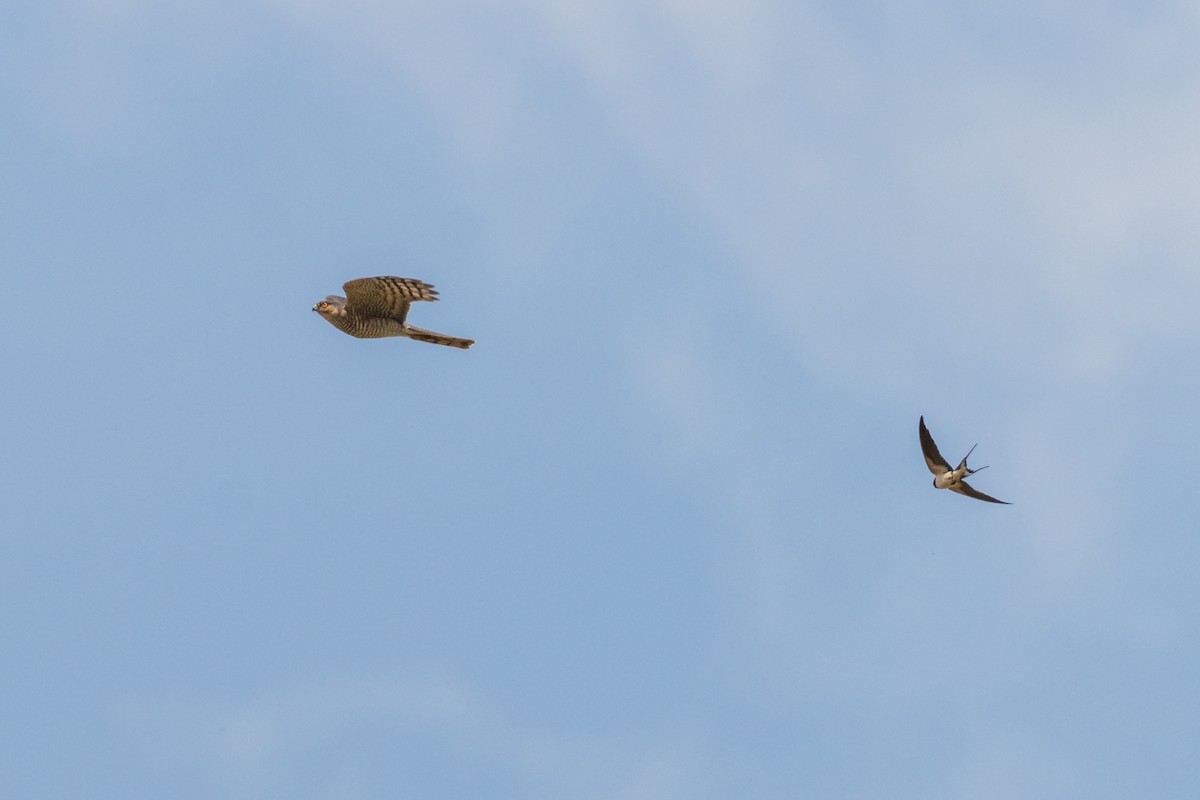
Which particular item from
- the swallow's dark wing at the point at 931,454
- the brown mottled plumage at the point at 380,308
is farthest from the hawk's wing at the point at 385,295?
the swallow's dark wing at the point at 931,454

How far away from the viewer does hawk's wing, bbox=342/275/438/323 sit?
3394 cm

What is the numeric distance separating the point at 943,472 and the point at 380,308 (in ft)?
52.2

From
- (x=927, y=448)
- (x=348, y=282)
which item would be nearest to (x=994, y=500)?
(x=927, y=448)

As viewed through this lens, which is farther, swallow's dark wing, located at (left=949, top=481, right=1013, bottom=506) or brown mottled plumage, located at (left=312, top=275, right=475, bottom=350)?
swallow's dark wing, located at (left=949, top=481, right=1013, bottom=506)

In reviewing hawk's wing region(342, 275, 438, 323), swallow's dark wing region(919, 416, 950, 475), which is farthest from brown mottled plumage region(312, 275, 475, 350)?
swallow's dark wing region(919, 416, 950, 475)

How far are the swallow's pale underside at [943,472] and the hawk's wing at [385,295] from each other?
14126 mm

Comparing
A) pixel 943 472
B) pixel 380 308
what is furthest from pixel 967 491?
pixel 380 308

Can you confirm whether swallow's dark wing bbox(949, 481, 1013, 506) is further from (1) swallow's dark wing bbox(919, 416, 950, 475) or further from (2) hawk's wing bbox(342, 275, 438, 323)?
(2) hawk's wing bbox(342, 275, 438, 323)

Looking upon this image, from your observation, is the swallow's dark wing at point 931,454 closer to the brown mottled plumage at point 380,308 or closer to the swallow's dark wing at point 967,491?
the swallow's dark wing at point 967,491

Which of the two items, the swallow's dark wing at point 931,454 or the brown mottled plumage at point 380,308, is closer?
the brown mottled plumage at point 380,308

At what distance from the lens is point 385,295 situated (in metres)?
34.3

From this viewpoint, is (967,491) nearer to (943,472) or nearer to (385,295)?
(943,472)

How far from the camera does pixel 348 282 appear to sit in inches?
1342

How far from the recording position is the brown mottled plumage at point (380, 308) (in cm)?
3406
